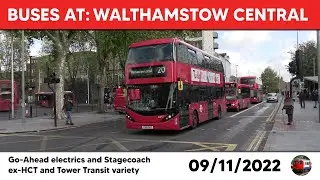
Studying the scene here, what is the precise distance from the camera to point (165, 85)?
453 inches

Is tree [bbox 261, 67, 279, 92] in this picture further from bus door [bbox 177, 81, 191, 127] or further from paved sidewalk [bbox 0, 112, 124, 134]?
paved sidewalk [bbox 0, 112, 124, 134]

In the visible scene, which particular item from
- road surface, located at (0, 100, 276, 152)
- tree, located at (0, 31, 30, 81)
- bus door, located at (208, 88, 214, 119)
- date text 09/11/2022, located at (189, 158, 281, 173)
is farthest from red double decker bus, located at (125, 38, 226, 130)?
date text 09/11/2022, located at (189, 158, 281, 173)

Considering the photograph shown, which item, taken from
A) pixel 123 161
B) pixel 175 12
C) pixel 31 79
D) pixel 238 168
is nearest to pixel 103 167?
pixel 123 161

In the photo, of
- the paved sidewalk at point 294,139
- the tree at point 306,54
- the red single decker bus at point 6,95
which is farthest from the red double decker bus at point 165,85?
the red single decker bus at point 6,95

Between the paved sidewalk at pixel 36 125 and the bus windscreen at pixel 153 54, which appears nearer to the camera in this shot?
the bus windscreen at pixel 153 54

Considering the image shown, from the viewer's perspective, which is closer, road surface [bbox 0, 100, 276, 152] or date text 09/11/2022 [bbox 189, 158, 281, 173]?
date text 09/11/2022 [bbox 189, 158, 281, 173]

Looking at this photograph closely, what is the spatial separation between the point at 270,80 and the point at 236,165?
3548mm

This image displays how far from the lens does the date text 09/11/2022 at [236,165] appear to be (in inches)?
171

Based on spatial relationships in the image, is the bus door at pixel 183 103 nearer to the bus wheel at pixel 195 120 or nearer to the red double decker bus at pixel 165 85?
the red double decker bus at pixel 165 85

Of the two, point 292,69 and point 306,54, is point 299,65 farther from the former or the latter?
point 306,54

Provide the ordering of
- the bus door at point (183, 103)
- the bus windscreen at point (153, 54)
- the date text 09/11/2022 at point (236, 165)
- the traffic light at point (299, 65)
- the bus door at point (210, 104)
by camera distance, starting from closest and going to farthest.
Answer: the date text 09/11/2022 at point (236, 165), the traffic light at point (299, 65), the bus windscreen at point (153, 54), the bus door at point (183, 103), the bus door at point (210, 104)

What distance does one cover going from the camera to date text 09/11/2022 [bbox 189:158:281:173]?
14.3ft

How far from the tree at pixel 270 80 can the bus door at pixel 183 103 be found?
12.0 feet

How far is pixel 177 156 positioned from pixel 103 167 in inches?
32.6
